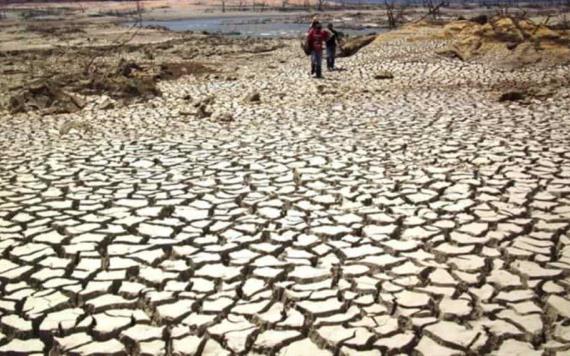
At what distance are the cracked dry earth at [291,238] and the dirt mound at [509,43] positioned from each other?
7.01 metres

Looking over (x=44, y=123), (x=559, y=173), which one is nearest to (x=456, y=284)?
(x=559, y=173)

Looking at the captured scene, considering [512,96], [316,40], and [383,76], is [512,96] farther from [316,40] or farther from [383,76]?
[316,40]

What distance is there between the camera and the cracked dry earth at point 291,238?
344cm

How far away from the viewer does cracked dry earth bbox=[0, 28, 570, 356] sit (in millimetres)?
3438

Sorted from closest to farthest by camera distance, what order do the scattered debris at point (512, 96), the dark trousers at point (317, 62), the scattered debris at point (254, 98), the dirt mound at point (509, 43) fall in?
the scattered debris at point (512, 96), the scattered debris at point (254, 98), the dark trousers at point (317, 62), the dirt mound at point (509, 43)

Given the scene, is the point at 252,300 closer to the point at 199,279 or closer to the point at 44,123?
the point at 199,279

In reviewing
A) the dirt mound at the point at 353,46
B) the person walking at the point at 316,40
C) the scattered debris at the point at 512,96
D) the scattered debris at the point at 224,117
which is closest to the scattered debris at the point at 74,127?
the scattered debris at the point at 224,117

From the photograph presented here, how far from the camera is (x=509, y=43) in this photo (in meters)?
16.9

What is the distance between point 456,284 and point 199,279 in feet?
6.33

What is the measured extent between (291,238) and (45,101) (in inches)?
368

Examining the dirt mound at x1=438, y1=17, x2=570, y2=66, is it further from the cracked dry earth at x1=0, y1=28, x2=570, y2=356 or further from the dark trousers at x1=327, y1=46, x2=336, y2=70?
the cracked dry earth at x1=0, y1=28, x2=570, y2=356

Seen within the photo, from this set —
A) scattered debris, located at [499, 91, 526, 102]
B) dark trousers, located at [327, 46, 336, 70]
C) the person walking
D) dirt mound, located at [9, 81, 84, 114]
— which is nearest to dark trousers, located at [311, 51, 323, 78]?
the person walking

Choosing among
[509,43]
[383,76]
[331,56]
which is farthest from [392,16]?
[383,76]

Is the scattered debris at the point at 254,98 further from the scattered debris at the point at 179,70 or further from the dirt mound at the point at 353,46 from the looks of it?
the dirt mound at the point at 353,46
